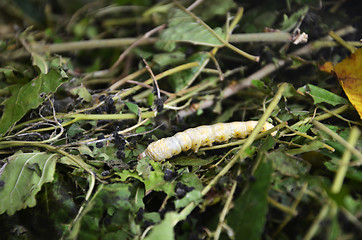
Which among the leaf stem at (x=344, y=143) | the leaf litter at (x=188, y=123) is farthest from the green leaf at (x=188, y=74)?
the leaf stem at (x=344, y=143)

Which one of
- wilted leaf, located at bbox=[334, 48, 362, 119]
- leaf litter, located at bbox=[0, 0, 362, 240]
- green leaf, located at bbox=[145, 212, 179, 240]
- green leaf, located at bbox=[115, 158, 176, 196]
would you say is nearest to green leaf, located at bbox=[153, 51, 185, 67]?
leaf litter, located at bbox=[0, 0, 362, 240]

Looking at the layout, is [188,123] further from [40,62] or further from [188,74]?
[40,62]

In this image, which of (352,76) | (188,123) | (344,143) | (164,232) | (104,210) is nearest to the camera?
(164,232)

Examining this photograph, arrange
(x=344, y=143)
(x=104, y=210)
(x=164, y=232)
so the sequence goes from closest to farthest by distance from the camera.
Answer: (x=164, y=232), (x=344, y=143), (x=104, y=210)

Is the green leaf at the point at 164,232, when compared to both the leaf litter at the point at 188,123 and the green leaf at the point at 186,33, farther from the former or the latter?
the green leaf at the point at 186,33

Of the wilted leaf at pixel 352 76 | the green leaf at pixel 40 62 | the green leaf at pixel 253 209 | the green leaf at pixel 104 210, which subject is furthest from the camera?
the green leaf at pixel 40 62

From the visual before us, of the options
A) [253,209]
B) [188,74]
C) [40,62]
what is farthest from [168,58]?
[253,209]
